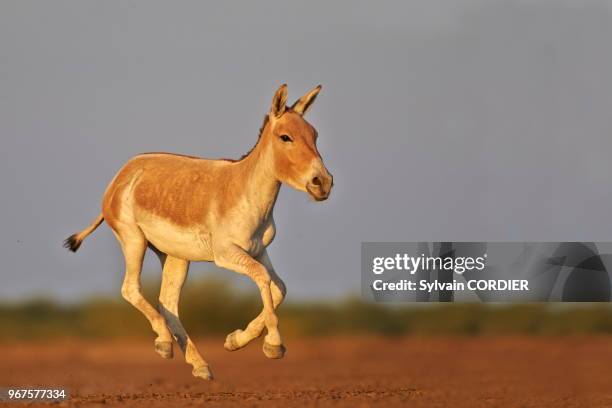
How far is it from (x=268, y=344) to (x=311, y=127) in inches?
102

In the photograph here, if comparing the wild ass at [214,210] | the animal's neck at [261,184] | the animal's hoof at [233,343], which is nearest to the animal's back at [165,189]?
the wild ass at [214,210]

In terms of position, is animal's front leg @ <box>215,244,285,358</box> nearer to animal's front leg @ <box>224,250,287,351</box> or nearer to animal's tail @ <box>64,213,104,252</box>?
animal's front leg @ <box>224,250,287,351</box>

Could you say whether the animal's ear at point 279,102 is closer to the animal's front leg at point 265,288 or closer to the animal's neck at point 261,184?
the animal's neck at point 261,184

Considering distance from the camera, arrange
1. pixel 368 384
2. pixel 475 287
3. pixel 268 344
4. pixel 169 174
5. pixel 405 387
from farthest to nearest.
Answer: pixel 475 287, pixel 368 384, pixel 405 387, pixel 169 174, pixel 268 344

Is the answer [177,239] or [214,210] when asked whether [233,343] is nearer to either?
[177,239]

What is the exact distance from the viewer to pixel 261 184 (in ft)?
44.1

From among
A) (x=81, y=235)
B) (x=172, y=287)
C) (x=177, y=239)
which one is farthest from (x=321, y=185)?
(x=81, y=235)

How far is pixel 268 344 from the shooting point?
12.9 m

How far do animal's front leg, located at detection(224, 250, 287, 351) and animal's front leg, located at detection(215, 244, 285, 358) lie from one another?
0.95 ft

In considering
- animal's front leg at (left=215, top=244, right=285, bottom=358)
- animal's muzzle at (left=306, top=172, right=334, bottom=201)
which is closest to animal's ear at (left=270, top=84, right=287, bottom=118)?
animal's muzzle at (left=306, top=172, right=334, bottom=201)

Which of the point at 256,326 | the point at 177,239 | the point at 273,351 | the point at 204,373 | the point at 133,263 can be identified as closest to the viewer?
the point at 273,351

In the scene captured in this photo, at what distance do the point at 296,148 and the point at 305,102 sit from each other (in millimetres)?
820

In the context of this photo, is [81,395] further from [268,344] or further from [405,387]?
[405,387]

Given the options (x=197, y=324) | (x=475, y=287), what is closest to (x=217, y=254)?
(x=475, y=287)
